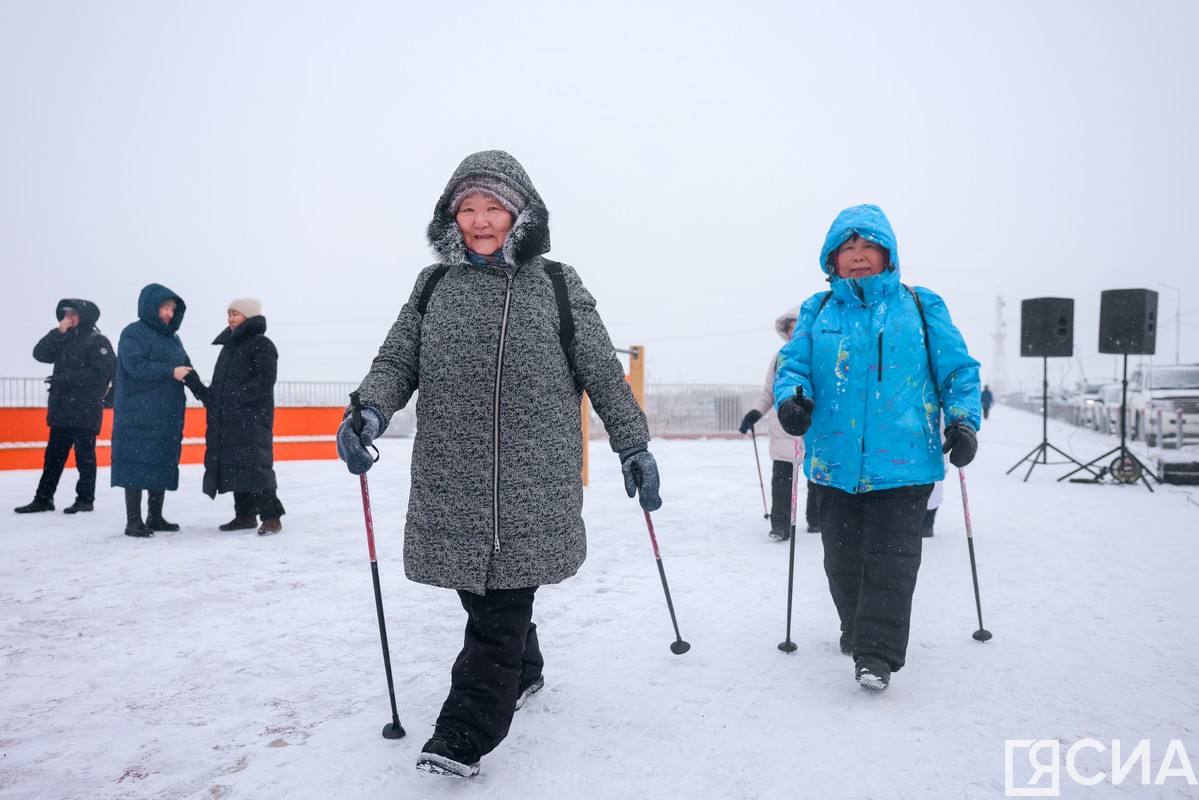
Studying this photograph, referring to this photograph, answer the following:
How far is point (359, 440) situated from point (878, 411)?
1.78 meters

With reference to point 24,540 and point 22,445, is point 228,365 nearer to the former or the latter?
point 24,540

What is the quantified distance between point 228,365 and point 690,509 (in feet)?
13.2

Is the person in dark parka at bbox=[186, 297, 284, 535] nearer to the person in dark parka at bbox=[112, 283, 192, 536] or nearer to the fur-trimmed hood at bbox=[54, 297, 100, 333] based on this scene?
the person in dark parka at bbox=[112, 283, 192, 536]

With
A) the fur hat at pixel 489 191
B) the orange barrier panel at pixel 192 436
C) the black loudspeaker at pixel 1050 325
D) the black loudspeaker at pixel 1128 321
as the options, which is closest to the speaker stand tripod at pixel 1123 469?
the black loudspeaker at pixel 1128 321

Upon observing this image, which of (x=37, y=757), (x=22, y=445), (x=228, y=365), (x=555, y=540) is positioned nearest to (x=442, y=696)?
(x=555, y=540)

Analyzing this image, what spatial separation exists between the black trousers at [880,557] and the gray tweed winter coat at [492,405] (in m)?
1.14

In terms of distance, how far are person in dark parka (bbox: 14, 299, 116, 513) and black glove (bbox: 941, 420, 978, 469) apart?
21.4 feet

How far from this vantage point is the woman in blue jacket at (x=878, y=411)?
2801 mm

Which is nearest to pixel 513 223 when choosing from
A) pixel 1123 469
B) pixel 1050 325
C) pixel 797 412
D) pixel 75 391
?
pixel 797 412

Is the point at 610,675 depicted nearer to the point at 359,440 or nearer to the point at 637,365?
the point at 359,440

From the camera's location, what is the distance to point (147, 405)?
5.60m

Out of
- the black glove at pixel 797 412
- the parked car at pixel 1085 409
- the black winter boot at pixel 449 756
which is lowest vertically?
the parked car at pixel 1085 409

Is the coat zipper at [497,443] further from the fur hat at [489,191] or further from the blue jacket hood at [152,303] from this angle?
the blue jacket hood at [152,303]

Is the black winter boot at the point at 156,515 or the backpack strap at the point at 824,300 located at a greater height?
the backpack strap at the point at 824,300
